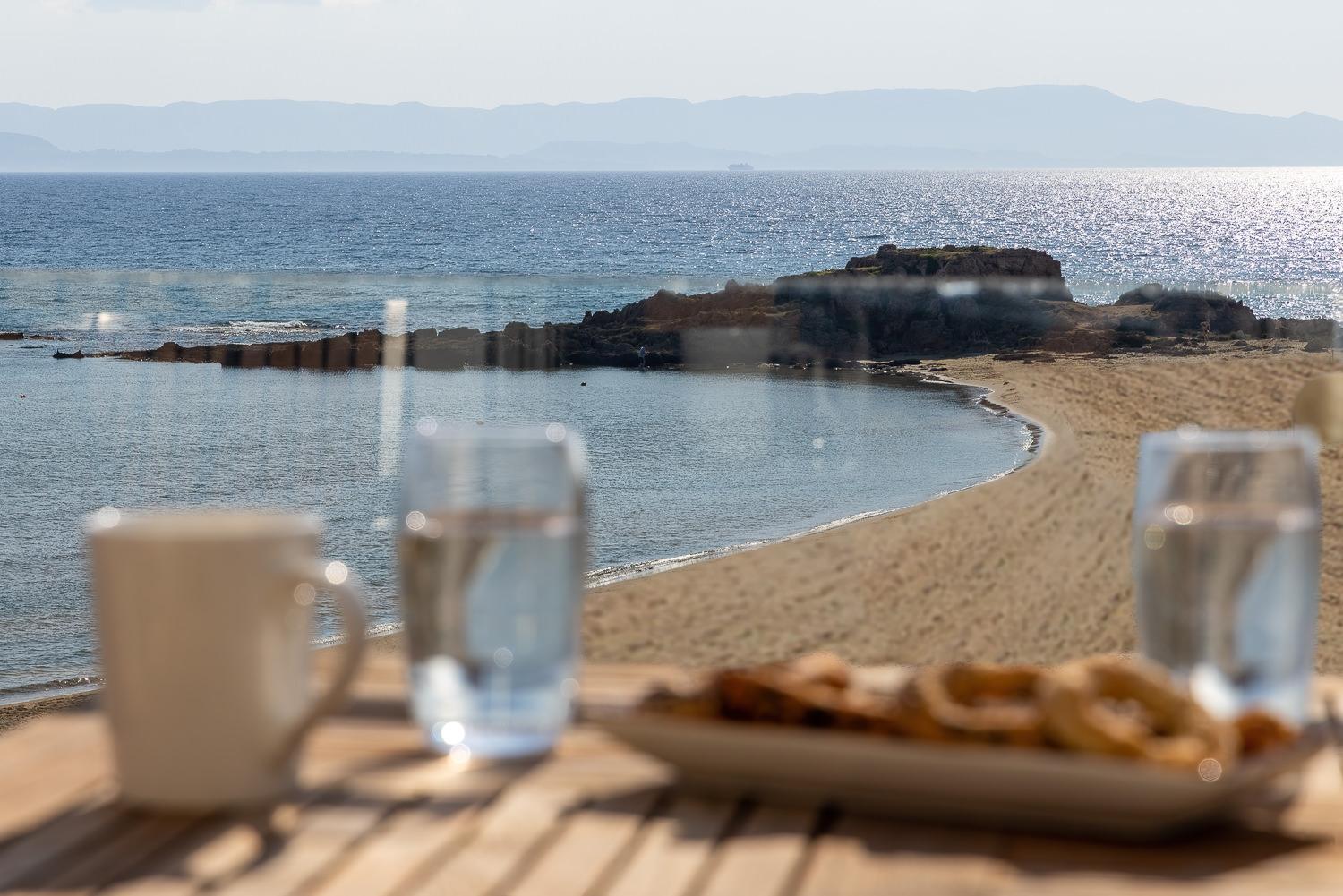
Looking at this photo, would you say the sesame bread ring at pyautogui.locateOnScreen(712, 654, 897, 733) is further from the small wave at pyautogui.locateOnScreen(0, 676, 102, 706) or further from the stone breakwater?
the small wave at pyautogui.locateOnScreen(0, 676, 102, 706)

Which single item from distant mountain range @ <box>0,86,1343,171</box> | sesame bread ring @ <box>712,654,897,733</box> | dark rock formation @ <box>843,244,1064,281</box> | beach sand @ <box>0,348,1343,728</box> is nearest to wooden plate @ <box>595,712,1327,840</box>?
sesame bread ring @ <box>712,654,897,733</box>

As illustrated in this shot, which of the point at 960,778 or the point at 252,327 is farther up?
the point at 960,778

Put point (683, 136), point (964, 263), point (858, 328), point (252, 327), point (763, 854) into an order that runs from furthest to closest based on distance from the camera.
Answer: point (683, 136) < point (252, 327) < point (964, 263) < point (858, 328) < point (763, 854)

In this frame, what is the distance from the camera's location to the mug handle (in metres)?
0.62

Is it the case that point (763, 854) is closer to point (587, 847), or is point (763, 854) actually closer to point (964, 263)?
point (587, 847)

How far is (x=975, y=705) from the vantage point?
640mm

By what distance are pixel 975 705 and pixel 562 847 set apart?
0.17 m

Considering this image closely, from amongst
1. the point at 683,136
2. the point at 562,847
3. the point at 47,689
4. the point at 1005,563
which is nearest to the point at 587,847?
the point at 562,847

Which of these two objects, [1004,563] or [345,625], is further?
[1004,563]

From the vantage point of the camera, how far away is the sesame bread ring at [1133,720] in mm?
572

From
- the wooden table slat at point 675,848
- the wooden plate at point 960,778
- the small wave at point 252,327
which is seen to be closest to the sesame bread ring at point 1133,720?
the wooden plate at point 960,778

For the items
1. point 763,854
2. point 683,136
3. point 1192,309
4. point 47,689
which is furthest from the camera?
point 683,136

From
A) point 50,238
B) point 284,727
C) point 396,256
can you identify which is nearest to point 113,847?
point 284,727

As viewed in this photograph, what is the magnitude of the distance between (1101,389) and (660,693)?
2.77 metres
